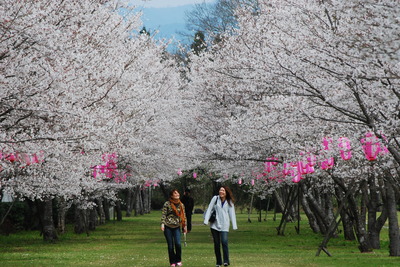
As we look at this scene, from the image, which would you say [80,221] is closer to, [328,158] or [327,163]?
[327,163]

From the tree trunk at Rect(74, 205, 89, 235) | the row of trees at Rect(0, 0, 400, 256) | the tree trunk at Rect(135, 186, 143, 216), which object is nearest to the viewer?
the row of trees at Rect(0, 0, 400, 256)

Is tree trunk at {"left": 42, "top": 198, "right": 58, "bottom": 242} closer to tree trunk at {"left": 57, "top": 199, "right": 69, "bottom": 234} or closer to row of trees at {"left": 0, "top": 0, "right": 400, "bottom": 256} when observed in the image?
row of trees at {"left": 0, "top": 0, "right": 400, "bottom": 256}

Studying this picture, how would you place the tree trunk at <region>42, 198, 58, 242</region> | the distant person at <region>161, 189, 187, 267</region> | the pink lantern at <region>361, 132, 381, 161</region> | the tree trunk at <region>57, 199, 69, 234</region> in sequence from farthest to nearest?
1. the tree trunk at <region>57, 199, 69, 234</region>
2. the tree trunk at <region>42, 198, 58, 242</region>
3. the distant person at <region>161, 189, 187, 267</region>
4. the pink lantern at <region>361, 132, 381, 161</region>

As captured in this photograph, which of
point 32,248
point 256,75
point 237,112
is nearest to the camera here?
point 256,75

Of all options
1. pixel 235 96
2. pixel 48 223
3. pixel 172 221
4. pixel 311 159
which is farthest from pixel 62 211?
pixel 172 221

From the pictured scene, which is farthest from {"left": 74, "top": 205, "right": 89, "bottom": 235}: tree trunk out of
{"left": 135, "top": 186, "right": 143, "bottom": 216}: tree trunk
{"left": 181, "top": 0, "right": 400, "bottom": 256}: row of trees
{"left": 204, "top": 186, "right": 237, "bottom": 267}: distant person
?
{"left": 135, "top": 186, "right": 143, "bottom": 216}: tree trunk

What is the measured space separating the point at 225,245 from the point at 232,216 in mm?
727

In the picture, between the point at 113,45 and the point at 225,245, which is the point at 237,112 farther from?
the point at 225,245

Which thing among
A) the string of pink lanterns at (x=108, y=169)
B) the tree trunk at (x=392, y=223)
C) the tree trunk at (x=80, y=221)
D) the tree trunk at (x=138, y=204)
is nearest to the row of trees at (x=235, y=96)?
the tree trunk at (x=392, y=223)

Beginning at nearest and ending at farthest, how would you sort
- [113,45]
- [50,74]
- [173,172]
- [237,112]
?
[50,74], [113,45], [237,112], [173,172]

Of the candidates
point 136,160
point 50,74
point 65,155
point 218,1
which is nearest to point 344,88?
point 50,74

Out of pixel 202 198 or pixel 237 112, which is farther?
pixel 202 198

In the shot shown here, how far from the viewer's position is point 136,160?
32.6 m

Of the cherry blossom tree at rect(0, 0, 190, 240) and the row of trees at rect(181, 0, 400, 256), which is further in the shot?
the cherry blossom tree at rect(0, 0, 190, 240)
